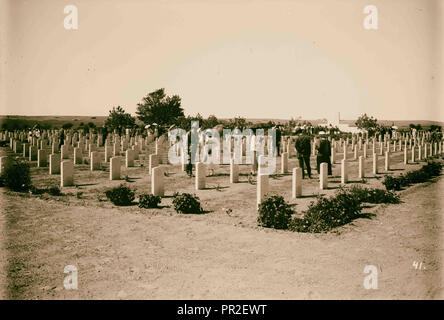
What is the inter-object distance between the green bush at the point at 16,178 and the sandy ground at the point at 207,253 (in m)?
2.09

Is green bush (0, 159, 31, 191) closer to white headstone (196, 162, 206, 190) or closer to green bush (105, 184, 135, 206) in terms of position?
green bush (105, 184, 135, 206)

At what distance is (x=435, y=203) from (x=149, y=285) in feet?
32.1

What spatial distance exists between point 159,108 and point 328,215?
2416 inches

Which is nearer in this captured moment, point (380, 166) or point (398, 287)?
point (398, 287)

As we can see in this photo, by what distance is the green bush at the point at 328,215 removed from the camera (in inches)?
354

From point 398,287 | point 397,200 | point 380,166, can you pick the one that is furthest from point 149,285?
point 380,166

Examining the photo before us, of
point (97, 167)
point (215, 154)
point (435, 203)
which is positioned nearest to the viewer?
point (435, 203)

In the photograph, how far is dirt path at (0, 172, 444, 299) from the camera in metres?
5.43

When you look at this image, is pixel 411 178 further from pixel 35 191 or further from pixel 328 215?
pixel 35 191

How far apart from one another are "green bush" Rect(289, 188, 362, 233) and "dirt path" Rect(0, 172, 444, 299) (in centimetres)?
41

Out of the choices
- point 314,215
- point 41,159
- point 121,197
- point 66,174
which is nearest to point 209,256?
point 314,215

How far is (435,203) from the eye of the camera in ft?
37.6
